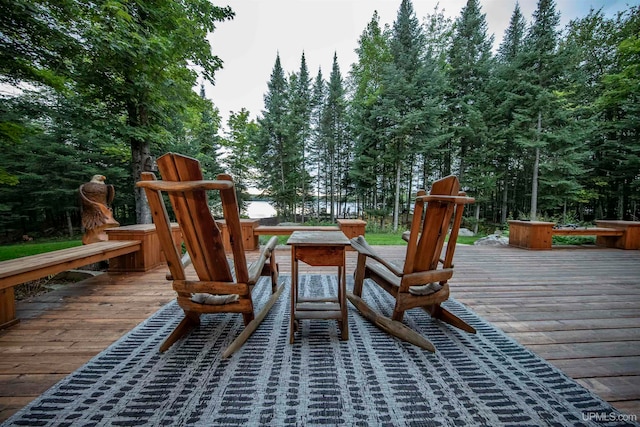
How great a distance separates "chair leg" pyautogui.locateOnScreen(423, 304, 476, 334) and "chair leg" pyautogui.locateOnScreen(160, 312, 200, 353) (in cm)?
193

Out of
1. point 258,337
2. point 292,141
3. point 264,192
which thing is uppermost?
point 292,141

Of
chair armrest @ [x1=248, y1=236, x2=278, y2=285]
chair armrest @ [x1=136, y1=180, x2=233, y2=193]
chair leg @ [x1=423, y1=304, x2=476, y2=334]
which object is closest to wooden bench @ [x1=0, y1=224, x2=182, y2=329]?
chair armrest @ [x1=136, y1=180, x2=233, y2=193]

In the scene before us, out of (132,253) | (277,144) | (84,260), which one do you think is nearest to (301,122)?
(277,144)

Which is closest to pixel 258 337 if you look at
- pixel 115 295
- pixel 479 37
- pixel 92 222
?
pixel 115 295

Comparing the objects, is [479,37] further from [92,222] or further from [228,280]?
[92,222]

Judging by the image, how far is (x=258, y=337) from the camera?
172cm

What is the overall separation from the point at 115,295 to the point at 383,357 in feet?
8.89

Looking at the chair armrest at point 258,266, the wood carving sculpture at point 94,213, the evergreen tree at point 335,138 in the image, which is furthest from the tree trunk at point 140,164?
the evergreen tree at point 335,138

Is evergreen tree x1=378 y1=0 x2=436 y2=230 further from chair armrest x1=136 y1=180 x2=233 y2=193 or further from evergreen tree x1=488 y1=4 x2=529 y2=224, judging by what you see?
chair armrest x1=136 y1=180 x2=233 y2=193

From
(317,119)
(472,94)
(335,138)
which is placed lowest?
(335,138)

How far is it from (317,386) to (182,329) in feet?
3.48

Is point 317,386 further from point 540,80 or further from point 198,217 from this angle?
point 540,80

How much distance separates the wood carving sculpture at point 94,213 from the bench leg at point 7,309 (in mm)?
2513

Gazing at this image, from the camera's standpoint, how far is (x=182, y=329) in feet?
5.47
